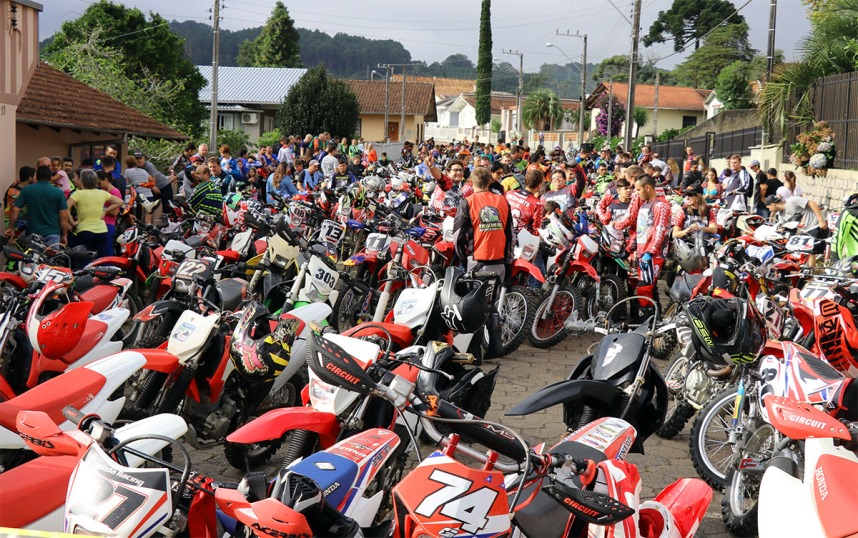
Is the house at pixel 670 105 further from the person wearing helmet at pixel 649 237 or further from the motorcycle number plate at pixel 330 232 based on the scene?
the motorcycle number plate at pixel 330 232

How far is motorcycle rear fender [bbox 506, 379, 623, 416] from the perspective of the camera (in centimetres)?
402

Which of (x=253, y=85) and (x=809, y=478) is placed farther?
(x=253, y=85)

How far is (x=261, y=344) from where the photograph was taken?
5668mm

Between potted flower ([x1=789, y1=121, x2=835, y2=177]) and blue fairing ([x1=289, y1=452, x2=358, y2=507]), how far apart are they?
651 inches

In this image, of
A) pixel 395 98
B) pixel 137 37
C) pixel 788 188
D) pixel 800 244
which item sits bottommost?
pixel 800 244

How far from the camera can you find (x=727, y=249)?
9008 millimetres

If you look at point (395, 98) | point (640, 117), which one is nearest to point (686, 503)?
point (640, 117)

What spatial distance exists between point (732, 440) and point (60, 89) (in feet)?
62.1

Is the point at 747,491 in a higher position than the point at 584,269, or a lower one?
lower

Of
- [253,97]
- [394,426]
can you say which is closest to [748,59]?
[253,97]

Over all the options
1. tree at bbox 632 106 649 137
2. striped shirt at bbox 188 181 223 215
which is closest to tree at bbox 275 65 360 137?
tree at bbox 632 106 649 137

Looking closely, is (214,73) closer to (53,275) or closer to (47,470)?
(53,275)

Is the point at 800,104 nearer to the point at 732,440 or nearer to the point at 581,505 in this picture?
the point at 732,440

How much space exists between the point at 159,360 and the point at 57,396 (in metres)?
1.02
